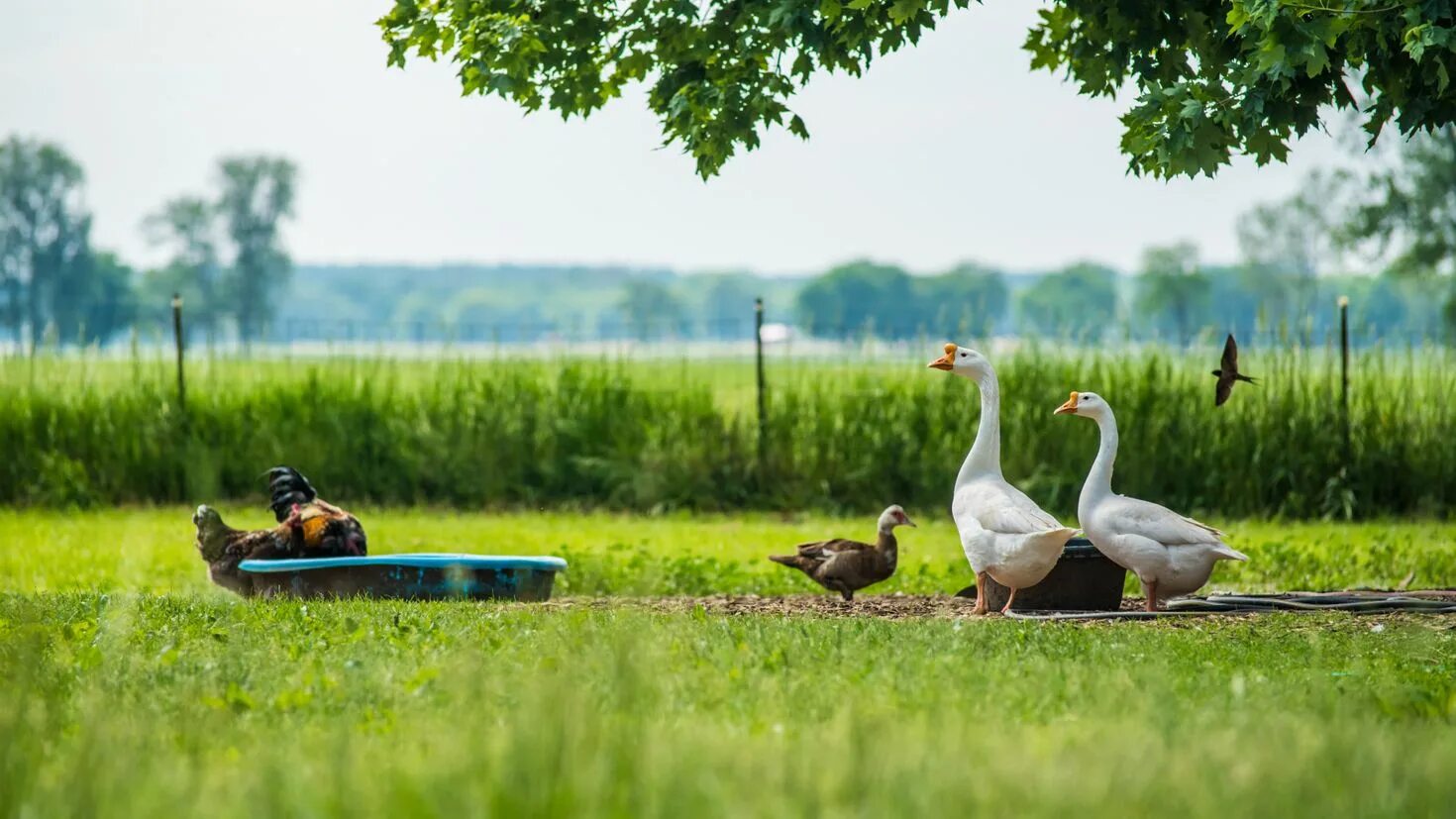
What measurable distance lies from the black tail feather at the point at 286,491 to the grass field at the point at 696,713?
153 centimetres

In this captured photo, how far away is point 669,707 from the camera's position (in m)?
5.60

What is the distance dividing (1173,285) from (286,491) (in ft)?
458

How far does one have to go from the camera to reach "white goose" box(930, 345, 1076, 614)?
845 cm

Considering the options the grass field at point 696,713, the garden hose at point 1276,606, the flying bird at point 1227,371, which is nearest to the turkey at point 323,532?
the grass field at point 696,713

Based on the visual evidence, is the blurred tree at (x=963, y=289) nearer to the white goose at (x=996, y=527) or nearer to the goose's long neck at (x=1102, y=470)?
the goose's long neck at (x=1102, y=470)

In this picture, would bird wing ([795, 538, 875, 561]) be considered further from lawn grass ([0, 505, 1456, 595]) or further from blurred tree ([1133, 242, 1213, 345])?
blurred tree ([1133, 242, 1213, 345])

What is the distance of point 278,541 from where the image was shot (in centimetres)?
1023

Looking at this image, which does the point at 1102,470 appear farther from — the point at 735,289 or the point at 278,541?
the point at 735,289

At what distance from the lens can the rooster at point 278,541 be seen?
10219 millimetres

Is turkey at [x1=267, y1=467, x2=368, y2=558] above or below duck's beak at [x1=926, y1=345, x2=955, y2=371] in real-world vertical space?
below

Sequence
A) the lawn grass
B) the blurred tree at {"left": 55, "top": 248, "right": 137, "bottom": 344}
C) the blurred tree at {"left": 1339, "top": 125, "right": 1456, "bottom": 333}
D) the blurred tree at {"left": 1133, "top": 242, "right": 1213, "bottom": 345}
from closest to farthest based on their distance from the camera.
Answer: the lawn grass < the blurred tree at {"left": 1339, "top": 125, "right": 1456, "bottom": 333} < the blurred tree at {"left": 55, "top": 248, "right": 137, "bottom": 344} < the blurred tree at {"left": 1133, "top": 242, "right": 1213, "bottom": 345}

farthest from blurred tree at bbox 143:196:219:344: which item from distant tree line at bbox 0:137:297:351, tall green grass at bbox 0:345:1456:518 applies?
tall green grass at bbox 0:345:1456:518

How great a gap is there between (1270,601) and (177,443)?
13.1 meters

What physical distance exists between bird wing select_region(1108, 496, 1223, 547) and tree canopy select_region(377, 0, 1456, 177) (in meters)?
1.83
